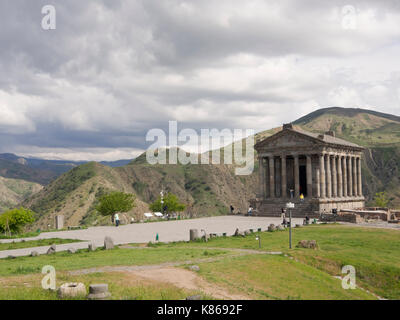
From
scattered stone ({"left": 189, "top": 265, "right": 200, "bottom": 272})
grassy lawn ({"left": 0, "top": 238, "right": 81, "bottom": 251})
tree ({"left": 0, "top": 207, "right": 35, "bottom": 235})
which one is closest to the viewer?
scattered stone ({"left": 189, "top": 265, "right": 200, "bottom": 272})

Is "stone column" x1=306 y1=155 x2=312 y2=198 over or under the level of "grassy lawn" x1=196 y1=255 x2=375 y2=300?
over

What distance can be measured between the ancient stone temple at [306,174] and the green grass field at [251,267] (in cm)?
3393

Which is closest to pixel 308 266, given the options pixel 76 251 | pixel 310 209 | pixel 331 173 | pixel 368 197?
pixel 76 251

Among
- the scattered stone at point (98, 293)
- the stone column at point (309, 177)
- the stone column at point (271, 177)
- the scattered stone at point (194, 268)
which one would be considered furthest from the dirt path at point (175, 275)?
the stone column at point (271, 177)

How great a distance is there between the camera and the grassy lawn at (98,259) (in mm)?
24175

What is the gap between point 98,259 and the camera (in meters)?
26.9

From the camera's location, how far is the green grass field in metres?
19.7

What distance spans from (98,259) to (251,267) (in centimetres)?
1021

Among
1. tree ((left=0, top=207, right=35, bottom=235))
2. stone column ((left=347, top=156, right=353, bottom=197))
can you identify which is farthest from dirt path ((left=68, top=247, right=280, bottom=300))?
stone column ((left=347, top=156, right=353, bottom=197))

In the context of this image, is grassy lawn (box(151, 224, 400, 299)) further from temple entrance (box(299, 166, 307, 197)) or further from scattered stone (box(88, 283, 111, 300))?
temple entrance (box(299, 166, 307, 197))

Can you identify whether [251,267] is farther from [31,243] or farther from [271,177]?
[271,177]

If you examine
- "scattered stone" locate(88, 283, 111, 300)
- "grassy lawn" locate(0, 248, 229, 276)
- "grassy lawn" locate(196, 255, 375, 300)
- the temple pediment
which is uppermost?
the temple pediment

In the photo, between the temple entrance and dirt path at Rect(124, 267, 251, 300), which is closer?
dirt path at Rect(124, 267, 251, 300)

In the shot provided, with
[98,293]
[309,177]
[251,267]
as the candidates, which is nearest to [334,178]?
[309,177]
